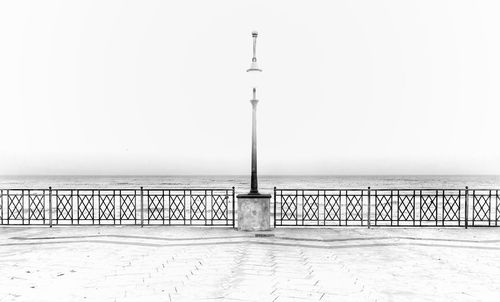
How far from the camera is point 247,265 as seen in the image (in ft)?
24.9

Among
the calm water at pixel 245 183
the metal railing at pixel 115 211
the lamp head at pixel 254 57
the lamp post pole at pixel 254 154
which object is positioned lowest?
the calm water at pixel 245 183

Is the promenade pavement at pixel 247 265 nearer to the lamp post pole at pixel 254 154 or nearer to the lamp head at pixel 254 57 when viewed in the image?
the lamp post pole at pixel 254 154

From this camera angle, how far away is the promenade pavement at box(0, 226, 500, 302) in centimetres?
593

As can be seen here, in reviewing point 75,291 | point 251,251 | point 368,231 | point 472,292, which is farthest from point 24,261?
point 368,231

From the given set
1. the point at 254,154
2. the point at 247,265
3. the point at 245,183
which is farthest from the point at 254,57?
the point at 245,183

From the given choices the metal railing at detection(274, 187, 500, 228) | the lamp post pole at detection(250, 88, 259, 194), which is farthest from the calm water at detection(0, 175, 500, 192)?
the lamp post pole at detection(250, 88, 259, 194)

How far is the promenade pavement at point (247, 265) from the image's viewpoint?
5.93 metres

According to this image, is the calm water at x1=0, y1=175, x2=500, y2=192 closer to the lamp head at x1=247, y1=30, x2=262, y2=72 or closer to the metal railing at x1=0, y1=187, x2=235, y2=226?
the metal railing at x1=0, y1=187, x2=235, y2=226

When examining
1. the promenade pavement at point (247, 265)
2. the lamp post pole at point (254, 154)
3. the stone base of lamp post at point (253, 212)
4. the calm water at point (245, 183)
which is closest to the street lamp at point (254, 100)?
the lamp post pole at point (254, 154)

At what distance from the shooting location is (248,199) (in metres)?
11.9

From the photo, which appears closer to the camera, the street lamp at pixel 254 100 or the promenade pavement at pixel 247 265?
the promenade pavement at pixel 247 265

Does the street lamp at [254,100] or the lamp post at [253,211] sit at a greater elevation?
the street lamp at [254,100]

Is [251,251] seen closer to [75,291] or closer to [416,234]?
[75,291]

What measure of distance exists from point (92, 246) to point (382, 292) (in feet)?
21.0
